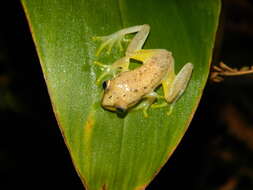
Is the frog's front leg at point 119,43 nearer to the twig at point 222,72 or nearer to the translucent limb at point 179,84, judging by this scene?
the translucent limb at point 179,84

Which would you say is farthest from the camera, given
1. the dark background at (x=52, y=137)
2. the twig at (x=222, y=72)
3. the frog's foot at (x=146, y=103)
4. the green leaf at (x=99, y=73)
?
the dark background at (x=52, y=137)

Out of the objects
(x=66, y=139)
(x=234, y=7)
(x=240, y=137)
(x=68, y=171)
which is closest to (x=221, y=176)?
(x=240, y=137)

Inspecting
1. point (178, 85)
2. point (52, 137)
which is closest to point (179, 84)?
point (178, 85)

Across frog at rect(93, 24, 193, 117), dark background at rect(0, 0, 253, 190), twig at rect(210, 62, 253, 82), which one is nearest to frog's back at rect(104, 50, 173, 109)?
frog at rect(93, 24, 193, 117)

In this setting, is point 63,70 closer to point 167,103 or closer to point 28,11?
point 28,11

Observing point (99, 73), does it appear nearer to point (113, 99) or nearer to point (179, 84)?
point (113, 99)

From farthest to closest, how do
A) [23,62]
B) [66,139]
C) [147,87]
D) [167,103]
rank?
[23,62], [147,87], [167,103], [66,139]

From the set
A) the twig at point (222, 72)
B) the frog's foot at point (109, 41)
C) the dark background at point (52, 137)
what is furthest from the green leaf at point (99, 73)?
the dark background at point (52, 137)
